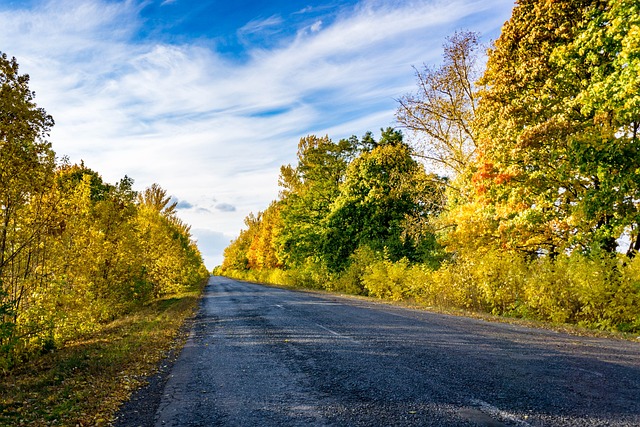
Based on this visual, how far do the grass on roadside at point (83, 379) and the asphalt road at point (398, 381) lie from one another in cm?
49

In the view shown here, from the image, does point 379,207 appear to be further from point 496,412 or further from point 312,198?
point 496,412

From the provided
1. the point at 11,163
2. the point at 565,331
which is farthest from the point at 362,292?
the point at 11,163

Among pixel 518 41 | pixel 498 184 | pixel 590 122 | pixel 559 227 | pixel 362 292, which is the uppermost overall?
pixel 518 41

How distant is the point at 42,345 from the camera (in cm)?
1048

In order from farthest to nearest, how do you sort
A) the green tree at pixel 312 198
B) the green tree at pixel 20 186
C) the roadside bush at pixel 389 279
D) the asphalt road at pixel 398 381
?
1. the green tree at pixel 312 198
2. the roadside bush at pixel 389 279
3. the green tree at pixel 20 186
4. the asphalt road at pixel 398 381

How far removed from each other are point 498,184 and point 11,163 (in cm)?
1437

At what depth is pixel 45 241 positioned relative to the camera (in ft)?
37.8

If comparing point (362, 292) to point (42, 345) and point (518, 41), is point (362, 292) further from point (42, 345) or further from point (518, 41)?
point (42, 345)

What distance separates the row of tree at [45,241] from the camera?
839cm

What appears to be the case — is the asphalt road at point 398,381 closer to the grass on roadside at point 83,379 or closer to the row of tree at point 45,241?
the grass on roadside at point 83,379

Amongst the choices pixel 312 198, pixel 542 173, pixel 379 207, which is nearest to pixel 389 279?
pixel 379 207

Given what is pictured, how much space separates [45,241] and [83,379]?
583 cm

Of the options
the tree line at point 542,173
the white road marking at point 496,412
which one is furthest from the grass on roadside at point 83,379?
the tree line at point 542,173

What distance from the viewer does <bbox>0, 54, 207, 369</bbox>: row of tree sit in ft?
27.5
